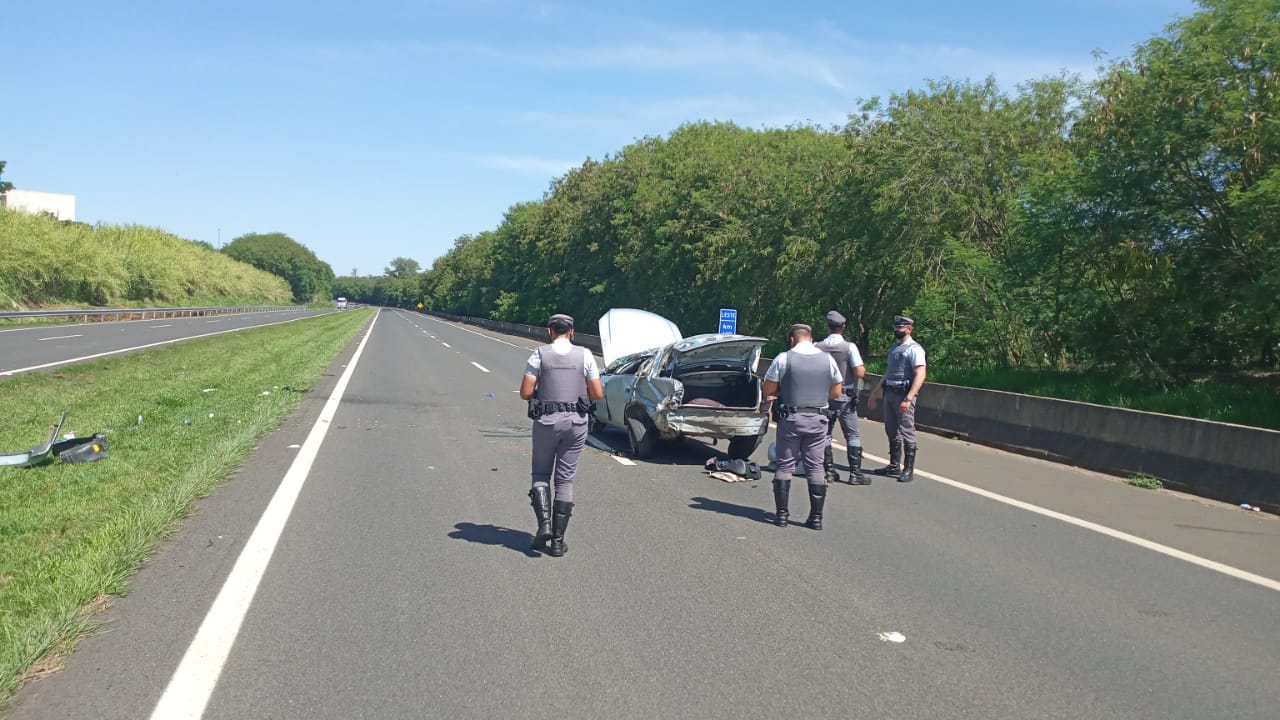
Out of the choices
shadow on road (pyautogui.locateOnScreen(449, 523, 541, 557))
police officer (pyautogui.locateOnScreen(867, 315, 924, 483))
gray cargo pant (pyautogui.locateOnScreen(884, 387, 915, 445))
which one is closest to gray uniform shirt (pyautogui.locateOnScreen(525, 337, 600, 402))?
→ shadow on road (pyautogui.locateOnScreen(449, 523, 541, 557))

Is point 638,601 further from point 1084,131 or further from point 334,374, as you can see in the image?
point 334,374

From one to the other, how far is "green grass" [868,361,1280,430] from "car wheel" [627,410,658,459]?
22.6 feet

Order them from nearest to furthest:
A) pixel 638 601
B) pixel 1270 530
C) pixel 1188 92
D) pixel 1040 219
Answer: pixel 638 601, pixel 1270 530, pixel 1188 92, pixel 1040 219

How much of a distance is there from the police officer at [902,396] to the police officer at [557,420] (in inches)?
192

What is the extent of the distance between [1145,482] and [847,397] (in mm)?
3435

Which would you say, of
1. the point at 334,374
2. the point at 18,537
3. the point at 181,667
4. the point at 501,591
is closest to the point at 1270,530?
the point at 501,591

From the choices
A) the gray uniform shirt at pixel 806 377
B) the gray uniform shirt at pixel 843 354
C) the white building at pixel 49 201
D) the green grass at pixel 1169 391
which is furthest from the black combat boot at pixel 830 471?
the white building at pixel 49 201

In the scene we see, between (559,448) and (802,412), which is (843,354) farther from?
(559,448)

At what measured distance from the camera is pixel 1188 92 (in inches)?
549

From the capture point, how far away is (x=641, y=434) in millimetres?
12195

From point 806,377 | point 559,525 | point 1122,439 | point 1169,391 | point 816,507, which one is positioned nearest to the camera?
point 559,525

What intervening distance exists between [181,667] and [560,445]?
3176mm

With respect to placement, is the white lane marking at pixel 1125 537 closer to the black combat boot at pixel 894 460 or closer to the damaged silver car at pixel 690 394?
the black combat boot at pixel 894 460

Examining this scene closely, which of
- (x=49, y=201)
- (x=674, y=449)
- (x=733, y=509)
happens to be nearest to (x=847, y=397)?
(x=674, y=449)
